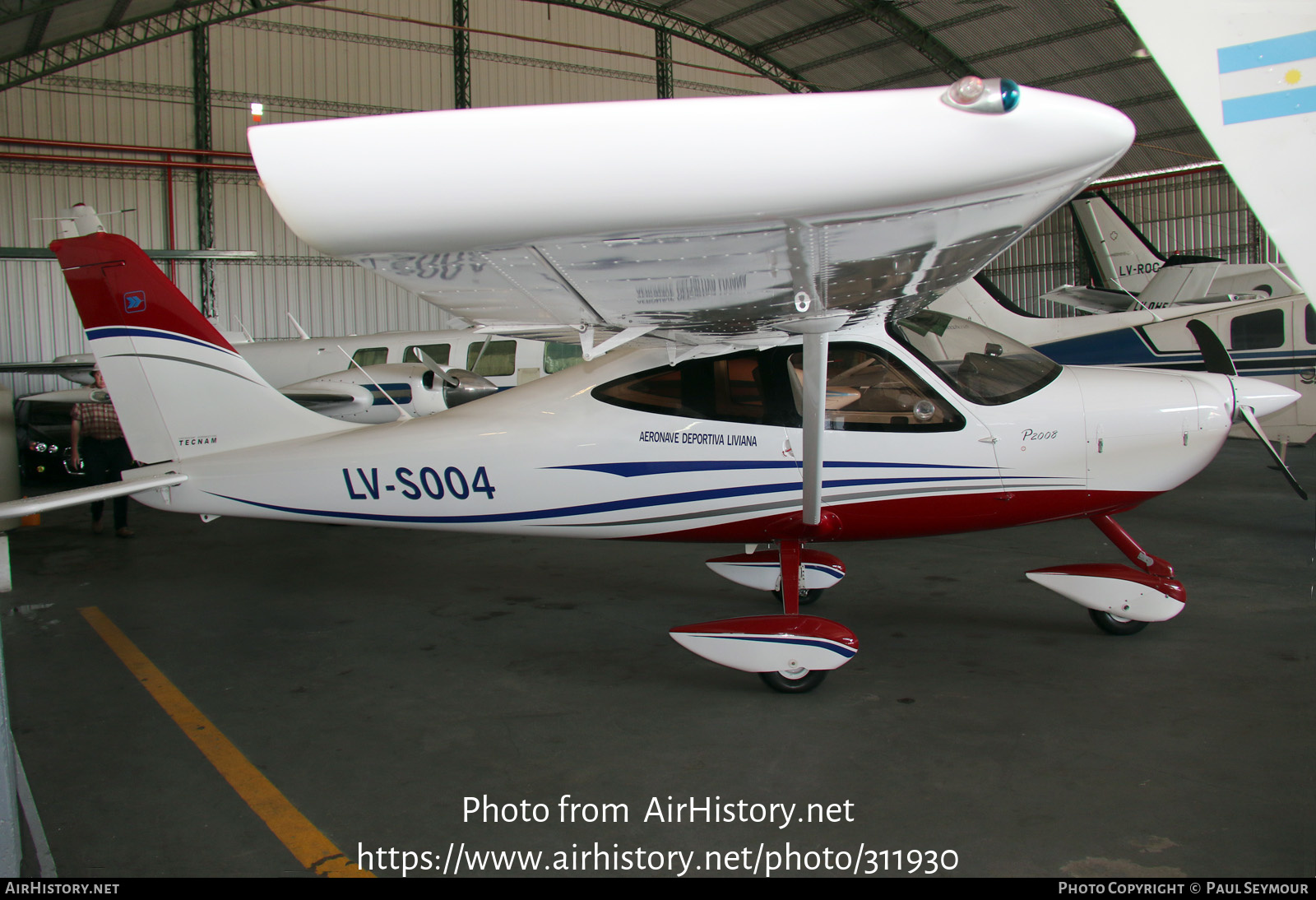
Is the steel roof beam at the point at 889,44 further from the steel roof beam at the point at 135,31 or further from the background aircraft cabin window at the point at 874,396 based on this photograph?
the background aircraft cabin window at the point at 874,396

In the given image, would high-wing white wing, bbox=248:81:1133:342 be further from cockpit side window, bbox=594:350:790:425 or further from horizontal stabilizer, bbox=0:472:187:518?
cockpit side window, bbox=594:350:790:425

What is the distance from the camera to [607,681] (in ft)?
14.5

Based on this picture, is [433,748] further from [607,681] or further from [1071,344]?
[1071,344]

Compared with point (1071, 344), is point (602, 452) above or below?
below

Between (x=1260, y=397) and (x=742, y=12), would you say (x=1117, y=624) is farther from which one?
(x=742, y=12)

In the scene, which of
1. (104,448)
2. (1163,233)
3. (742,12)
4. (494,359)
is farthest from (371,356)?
(1163,233)

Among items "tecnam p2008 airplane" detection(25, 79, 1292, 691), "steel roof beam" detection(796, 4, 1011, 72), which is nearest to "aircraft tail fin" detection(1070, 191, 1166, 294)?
"steel roof beam" detection(796, 4, 1011, 72)

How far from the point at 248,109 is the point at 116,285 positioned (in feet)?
58.0

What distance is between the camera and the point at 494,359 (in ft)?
39.7

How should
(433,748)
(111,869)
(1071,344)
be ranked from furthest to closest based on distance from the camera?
(1071,344)
(433,748)
(111,869)

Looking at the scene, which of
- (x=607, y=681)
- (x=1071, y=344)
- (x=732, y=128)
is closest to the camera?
(x=732, y=128)

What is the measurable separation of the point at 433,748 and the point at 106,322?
3.46 metres

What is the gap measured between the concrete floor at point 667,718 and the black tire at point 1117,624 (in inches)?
2.8

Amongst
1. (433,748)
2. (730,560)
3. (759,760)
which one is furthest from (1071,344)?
(433,748)
